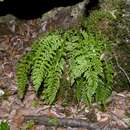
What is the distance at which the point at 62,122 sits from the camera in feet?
14.8

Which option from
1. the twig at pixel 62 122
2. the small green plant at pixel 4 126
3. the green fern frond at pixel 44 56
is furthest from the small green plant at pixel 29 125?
the green fern frond at pixel 44 56

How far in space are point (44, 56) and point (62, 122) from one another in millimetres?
875

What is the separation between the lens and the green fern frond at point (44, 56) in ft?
14.3

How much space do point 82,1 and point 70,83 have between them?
1342 mm

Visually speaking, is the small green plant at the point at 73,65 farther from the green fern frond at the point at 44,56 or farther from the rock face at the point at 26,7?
the rock face at the point at 26,7

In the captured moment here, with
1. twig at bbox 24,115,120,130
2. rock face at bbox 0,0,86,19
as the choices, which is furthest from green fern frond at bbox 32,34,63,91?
rock face at bbox 0,0,86,19

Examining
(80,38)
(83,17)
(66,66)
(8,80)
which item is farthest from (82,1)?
(8,80)

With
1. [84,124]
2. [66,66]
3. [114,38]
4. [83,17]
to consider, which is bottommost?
[84,124]

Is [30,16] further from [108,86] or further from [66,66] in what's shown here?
[108,86]

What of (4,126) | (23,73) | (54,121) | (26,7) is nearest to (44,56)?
(23,73)

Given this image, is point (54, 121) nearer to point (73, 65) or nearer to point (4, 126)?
point (4, 126)

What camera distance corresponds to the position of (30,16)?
584 cm

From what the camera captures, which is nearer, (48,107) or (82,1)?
(48,107)

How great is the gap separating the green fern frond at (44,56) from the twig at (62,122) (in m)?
0.52
